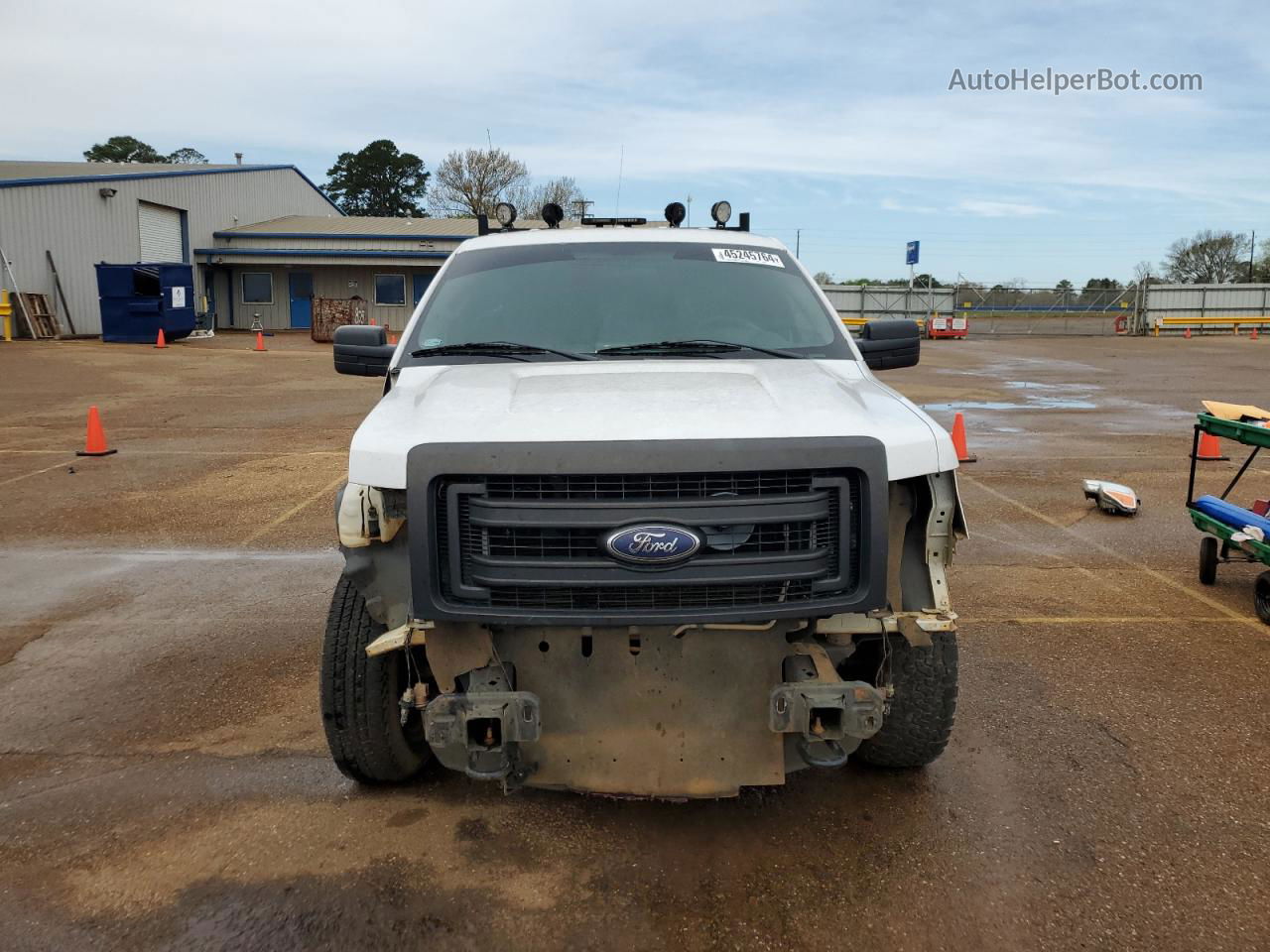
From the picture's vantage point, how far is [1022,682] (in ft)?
15.2

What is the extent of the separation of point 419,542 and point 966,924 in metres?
1.93

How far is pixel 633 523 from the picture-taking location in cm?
272

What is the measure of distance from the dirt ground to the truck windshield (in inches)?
68.0

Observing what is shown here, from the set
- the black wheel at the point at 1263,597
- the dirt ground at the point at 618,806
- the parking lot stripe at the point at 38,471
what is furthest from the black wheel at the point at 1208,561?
the parking lot stripe at the point at 38,471

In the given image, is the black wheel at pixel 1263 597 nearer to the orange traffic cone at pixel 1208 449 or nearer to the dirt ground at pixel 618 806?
the dirt ground at pixel 618 806

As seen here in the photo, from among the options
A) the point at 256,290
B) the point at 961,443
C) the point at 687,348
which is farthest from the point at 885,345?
the point at 256,290

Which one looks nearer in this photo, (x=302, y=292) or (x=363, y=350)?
(x=363, y=350)

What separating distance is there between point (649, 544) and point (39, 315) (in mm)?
32986

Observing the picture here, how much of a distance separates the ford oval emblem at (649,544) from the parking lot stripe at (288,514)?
5389 mm

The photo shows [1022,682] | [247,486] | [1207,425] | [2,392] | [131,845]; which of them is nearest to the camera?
[131,845]

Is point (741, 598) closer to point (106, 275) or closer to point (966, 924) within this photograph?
point (966, 924)

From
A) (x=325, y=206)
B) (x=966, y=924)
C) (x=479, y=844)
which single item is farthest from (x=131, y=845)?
(x=325, y=206)

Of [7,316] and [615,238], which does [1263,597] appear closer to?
[615,238]

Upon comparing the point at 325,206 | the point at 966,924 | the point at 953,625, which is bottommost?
the point at 966,924
